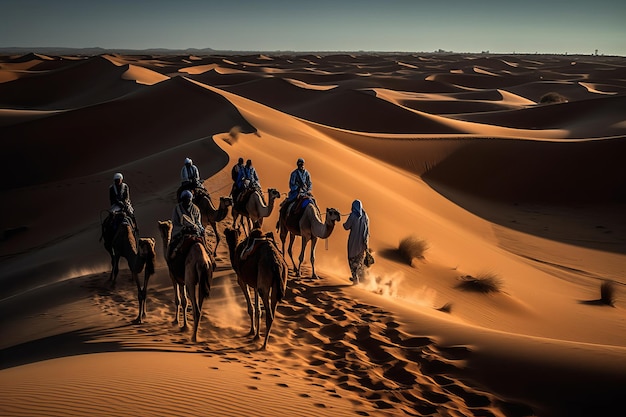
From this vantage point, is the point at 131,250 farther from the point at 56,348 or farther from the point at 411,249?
the point at 411,249

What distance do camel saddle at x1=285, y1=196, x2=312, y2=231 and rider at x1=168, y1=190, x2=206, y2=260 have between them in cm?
220

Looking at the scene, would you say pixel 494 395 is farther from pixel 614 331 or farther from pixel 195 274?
pixel 614 331

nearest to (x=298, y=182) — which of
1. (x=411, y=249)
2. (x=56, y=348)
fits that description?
(x=411, y=249)

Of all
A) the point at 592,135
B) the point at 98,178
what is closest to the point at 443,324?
the point at 98,178

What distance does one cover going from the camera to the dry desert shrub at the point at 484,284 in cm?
1248

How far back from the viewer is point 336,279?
10898mm

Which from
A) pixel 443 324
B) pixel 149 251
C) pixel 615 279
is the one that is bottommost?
pixel 615 279

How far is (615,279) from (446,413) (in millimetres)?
11786

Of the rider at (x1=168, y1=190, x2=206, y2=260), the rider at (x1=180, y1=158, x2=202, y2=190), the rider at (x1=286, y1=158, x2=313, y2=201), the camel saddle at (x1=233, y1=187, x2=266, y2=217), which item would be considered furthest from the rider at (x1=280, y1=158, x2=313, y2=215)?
the rider at (x1=168, y1=190, x2=206, y2=260)

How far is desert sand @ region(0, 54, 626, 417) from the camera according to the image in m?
5.98

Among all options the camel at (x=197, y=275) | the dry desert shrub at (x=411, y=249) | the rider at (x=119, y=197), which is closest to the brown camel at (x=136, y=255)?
the rider at (x=119, y=197)

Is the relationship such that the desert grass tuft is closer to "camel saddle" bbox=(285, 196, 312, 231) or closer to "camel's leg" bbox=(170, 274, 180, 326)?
"camel saddle" bbox=(285, 196, 312, 231)

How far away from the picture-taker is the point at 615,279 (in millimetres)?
15250

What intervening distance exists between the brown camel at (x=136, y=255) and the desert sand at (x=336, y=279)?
32cm
